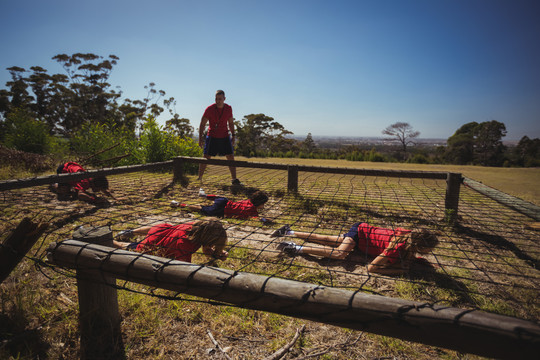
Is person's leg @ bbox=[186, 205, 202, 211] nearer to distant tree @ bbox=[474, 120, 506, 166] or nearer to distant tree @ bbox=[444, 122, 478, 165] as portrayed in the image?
distant tree @ bbox=[474, 120, 506, 166]

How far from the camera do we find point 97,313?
130 centimetres

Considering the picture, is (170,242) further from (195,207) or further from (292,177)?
(292,177)

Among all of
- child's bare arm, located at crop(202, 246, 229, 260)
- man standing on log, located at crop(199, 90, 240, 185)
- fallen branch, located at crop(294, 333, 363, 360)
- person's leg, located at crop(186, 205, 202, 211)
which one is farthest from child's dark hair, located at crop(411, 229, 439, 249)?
man standing on log, located at crop(199, 90, 240, 185)

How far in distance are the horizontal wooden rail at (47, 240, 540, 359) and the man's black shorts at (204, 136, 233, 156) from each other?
3.90 meters

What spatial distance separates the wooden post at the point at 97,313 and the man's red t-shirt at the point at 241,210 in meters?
1.85

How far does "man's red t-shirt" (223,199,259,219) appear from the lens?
311 centimetres

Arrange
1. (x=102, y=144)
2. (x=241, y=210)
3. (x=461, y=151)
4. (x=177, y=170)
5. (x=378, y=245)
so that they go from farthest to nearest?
(x=461, y=151)
(x=102, y=144)
(x=177, y=170)
(x=241, y=210)
(x=378, y=245)

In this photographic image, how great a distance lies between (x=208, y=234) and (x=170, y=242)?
0.31m

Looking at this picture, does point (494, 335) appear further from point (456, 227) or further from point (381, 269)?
point (456, 227)

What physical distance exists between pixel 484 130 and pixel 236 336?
994 inches

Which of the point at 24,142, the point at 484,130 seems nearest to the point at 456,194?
the point at 24,142

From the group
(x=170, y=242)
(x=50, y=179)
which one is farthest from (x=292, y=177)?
(x=50, y=179)

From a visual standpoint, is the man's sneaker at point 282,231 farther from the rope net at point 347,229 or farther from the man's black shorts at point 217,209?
the man's black shorts at point 217,209

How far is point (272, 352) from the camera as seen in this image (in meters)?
1.33
